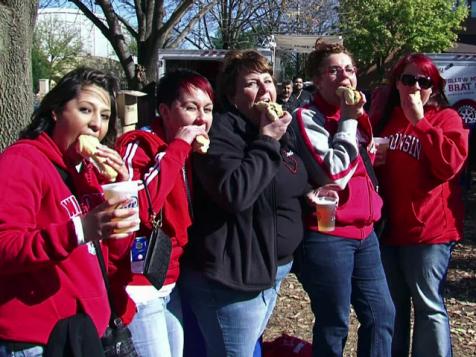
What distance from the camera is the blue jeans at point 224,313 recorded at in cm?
259

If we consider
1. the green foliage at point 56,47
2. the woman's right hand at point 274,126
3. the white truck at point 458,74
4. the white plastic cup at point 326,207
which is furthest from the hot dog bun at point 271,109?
the green foliage at point 56,47

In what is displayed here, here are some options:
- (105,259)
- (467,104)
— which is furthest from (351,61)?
(467,104)

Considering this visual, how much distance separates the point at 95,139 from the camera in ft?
6.99

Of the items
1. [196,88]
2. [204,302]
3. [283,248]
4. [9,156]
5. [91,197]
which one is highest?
[196,88]

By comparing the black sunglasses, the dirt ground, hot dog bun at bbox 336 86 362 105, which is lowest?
the dirt ground

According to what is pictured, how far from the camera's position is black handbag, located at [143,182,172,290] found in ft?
7.68

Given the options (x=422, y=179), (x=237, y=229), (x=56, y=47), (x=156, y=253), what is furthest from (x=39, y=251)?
(x=56, y=47)

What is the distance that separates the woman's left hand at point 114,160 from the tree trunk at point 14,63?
3395 mm

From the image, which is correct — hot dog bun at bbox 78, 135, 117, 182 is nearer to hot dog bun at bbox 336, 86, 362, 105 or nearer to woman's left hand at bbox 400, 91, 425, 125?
hot dog bun at bbox 336, 86, 362, 105

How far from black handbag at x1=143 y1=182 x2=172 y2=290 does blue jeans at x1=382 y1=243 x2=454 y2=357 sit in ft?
5.25

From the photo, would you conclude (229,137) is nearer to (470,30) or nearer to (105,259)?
(105,259)

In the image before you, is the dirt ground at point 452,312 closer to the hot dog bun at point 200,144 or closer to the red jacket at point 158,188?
the red jacket at point 158,188

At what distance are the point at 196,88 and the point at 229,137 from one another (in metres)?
0.25

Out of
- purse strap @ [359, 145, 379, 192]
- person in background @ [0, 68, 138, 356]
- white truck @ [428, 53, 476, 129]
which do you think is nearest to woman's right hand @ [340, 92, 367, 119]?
purse strap @ [359, 145, 379, 192]
